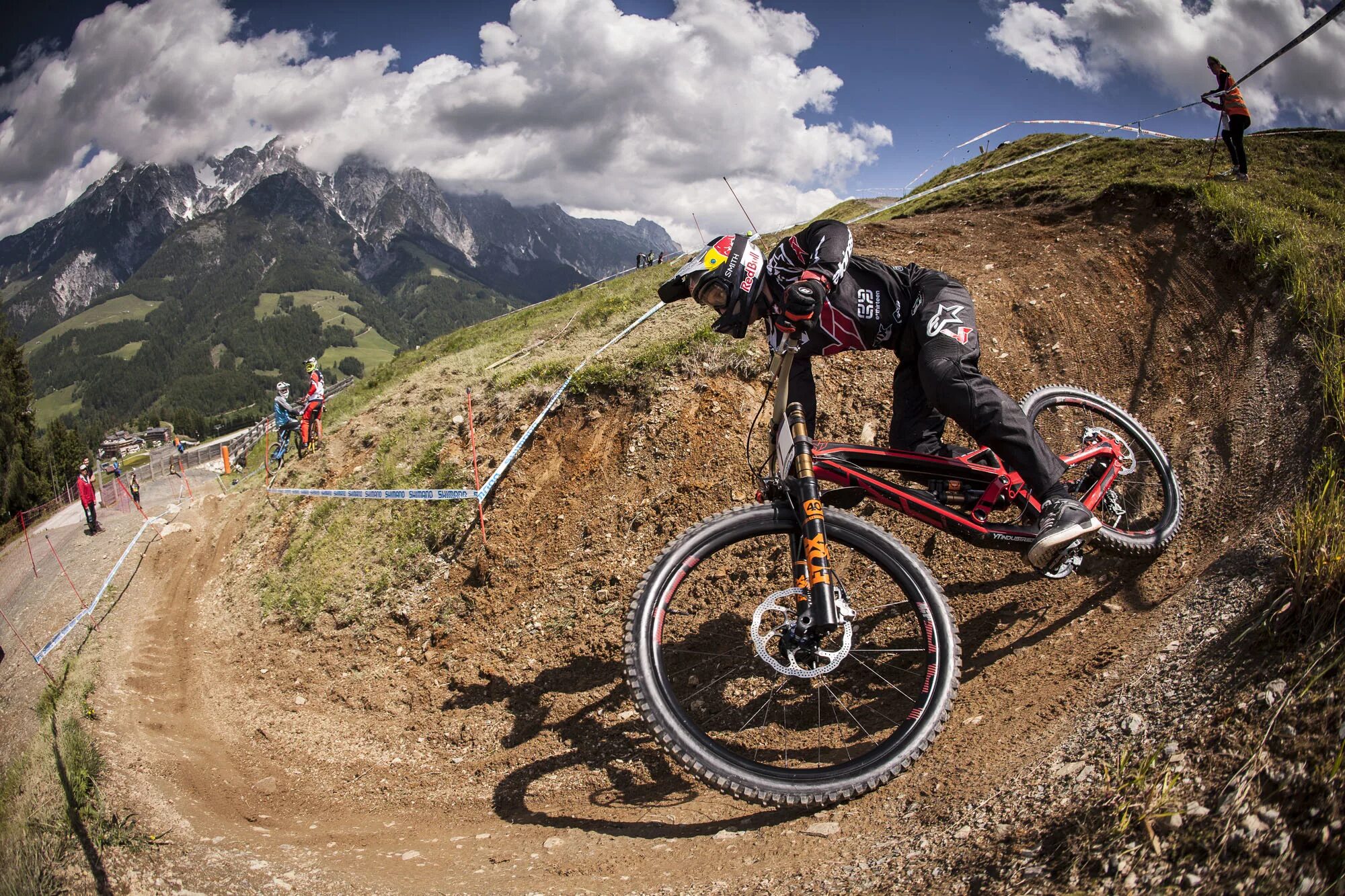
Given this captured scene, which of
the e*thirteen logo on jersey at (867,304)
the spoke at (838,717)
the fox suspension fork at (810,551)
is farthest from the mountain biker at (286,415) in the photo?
the fox suspension fork at (810,551)

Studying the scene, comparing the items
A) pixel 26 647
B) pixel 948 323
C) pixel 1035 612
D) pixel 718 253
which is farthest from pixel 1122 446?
pixel 26 647

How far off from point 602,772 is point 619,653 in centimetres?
124

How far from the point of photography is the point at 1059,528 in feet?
13.1

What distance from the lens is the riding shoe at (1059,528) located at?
3.93m

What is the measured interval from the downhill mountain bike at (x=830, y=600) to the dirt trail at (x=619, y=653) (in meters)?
0.36

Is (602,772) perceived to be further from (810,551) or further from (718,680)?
(810,551)

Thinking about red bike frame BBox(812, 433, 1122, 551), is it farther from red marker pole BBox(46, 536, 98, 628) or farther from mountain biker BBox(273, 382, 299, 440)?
mountain biker BBox(273, 382, 299, 440)

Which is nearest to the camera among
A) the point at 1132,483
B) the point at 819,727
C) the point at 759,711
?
the point at 819,727

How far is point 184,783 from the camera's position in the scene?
610cm

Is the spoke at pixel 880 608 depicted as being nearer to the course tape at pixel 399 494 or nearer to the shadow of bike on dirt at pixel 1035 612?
the shadow of bike on dirt at pixel 1035 612

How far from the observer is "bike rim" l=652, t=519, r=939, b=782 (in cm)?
364

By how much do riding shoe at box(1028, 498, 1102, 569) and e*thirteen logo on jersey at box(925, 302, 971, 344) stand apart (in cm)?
121

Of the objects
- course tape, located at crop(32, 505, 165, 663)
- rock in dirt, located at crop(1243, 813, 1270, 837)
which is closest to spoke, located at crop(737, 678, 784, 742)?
rock in dirt, located at crop(1243, 813, 1270, 837)

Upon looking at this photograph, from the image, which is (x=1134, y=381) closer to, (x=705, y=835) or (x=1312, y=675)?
(x=1312, y=675)
